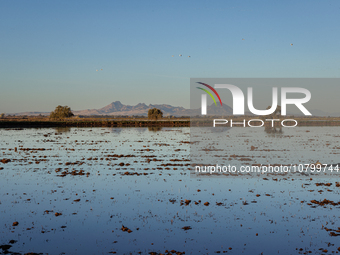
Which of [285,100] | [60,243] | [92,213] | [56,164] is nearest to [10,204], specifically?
[92,213]

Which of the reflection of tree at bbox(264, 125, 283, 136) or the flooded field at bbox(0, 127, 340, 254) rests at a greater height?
the reflection of tree at bbox(264, 125, 283, 136)

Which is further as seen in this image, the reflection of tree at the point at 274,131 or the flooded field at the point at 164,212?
the reflection of tree at the point at 274,131

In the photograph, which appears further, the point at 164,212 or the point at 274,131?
the point at 274,131

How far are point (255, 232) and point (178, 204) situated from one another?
512 centimetres

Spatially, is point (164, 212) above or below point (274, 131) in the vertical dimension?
below

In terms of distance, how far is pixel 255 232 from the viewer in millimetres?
13641

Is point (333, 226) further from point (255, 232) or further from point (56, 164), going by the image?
point (56, 164)

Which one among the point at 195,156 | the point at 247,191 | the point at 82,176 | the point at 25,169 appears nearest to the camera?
the point at 247,191

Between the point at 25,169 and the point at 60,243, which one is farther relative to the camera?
the point at 25,169

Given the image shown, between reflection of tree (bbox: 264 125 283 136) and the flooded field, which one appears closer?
the flooded field

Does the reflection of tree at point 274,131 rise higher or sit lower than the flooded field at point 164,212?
higher

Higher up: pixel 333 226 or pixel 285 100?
pixel 285 100

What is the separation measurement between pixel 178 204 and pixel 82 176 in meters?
10.7

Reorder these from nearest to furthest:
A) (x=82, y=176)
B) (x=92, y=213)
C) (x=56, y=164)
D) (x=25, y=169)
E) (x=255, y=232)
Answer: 1. (x=255, y=232)
2. (x=92, y=213)
3. (x=82, y=176)
4. (x=25, y=169)
5. (x=56, y=164)
